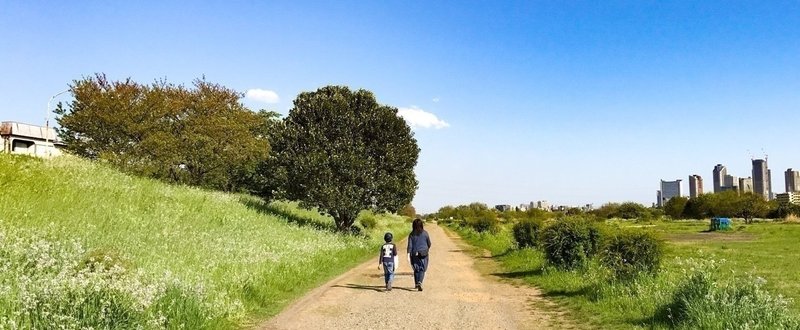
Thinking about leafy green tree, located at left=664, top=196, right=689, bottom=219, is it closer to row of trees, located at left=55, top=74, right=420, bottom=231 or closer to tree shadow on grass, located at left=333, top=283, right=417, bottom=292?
row of trees, located at left=55, top=74, right=420, bottom=231

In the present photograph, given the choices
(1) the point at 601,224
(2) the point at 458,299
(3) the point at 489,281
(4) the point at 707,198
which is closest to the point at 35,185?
(2) the point at 458,299

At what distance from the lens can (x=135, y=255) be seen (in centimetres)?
1316

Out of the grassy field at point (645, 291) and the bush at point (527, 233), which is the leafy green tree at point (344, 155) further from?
the grassy field at point (645, 291)

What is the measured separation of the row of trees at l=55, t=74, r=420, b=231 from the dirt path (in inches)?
629

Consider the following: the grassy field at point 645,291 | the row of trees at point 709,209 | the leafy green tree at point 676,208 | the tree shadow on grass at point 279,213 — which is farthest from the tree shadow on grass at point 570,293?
the leafy green tree at point 676,208

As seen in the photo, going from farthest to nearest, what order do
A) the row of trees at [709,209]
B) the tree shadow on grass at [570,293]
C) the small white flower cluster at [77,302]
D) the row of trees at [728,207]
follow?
the row of trees at [728,207]
the row of trees at [709,209]
the tree shadow on grass at [570,293]
the small white flower cluster at [77,302]

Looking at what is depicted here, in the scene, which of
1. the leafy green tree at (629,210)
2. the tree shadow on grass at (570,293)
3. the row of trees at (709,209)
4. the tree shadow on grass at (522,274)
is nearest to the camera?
the tree shadow on grass at (570,293)

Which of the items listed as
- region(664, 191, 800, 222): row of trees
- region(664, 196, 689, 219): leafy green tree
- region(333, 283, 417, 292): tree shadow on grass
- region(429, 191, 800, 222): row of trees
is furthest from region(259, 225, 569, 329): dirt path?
region(664, 196, 689, 219): leafy green tree

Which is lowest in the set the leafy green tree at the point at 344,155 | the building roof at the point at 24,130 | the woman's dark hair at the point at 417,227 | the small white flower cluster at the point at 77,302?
the small white flower cluster at the point at 77,302

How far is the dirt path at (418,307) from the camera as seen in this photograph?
10588 millimetres

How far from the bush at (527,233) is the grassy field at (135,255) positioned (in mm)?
8457

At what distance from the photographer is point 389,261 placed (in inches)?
603

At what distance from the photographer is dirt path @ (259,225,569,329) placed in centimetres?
1059

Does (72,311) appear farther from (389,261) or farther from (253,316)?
(389,261)
